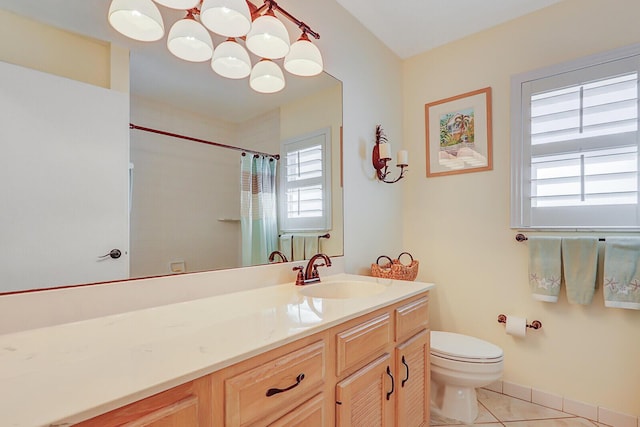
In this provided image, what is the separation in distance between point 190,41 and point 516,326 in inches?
93.3

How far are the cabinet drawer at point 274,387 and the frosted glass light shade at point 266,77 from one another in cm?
121

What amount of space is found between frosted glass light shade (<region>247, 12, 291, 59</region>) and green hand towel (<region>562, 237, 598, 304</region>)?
6.20 ft

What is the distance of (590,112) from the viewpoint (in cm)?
180

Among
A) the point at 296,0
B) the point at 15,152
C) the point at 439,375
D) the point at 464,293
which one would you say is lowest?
the point at 439,375

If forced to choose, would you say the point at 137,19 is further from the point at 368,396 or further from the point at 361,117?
the point at 368,396

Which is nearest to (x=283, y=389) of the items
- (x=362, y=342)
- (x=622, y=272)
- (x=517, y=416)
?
(x=362, y=342)

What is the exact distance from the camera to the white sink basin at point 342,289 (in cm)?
151

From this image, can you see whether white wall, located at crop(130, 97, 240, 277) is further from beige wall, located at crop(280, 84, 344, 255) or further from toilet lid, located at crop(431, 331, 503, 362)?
toilet lid, located at crop(431, 331, 503, 362)

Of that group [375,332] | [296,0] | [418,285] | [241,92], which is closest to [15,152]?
[241,92]

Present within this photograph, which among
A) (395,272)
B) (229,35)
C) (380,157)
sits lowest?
(395,272)

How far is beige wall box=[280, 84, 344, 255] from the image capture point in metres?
1.71

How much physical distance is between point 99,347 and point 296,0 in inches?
69.7

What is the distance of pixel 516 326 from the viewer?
198cm

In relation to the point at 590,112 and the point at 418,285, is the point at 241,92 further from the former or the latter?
the point at 590,112
